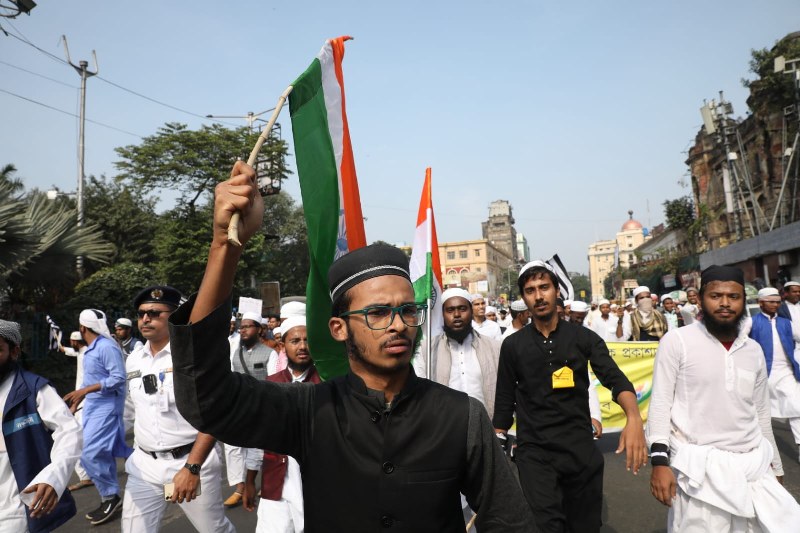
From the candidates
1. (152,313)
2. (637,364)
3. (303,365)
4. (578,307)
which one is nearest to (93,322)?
(152,313)

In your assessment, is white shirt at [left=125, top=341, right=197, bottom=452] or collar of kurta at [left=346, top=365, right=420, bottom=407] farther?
white shirt at [left=125, top=341, right=197, bottom=452]

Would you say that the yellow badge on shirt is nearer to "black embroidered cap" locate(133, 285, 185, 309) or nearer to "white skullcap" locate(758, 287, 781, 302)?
"black embroidered cap" locate(133, 285, 185, 309)

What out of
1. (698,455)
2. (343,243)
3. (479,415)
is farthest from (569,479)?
(479,415)

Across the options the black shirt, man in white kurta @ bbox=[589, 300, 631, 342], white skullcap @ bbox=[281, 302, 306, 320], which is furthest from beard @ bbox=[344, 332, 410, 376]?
man in white kurta @ bbox=[589, 300, 631, 342]

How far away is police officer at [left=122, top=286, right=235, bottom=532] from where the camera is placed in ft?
12.7

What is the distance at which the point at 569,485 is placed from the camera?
386cm

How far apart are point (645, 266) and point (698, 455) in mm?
53078

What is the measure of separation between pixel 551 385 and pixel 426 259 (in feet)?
4.62

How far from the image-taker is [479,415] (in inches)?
72.2

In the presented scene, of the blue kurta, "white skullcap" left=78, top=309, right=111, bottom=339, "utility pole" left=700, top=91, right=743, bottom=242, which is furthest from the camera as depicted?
"utility pole" left=700, top=91, right=743, bottom=242

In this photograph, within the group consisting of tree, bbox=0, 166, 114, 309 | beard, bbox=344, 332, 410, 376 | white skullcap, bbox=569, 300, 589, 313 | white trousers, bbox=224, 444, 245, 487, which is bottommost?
white trousers, bbox=224, 444, 245, 487

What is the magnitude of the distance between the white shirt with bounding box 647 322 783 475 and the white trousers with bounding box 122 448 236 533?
2.83m

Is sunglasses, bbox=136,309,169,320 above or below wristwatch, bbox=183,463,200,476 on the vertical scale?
above

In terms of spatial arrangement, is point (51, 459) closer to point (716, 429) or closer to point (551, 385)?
point (551, 385)
